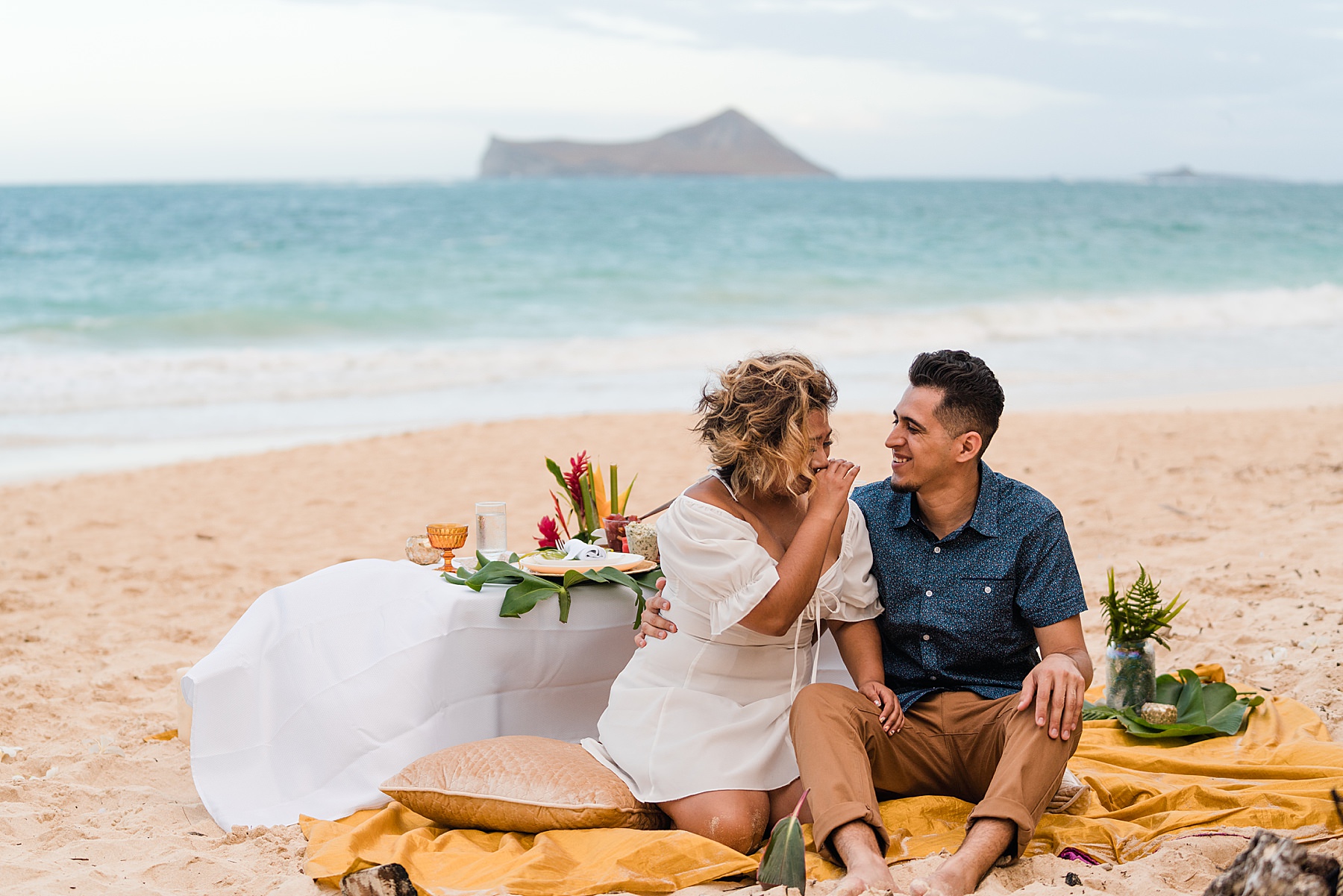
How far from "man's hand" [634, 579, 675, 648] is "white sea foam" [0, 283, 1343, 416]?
7468 mm

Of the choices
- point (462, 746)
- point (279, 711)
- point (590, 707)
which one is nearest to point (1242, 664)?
point (590, 707)

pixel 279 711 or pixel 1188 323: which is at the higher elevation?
pixel 1188 323

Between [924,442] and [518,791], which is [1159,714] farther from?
[518,791]

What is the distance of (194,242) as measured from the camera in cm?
2650

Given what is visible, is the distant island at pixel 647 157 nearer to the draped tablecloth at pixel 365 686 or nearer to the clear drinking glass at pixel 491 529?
the clear drinking glass at pixel 491 529

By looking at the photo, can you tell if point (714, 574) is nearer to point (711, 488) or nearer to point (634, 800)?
point (711, 488)

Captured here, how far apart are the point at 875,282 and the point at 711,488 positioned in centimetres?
1771

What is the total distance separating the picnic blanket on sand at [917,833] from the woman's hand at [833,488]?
821mm

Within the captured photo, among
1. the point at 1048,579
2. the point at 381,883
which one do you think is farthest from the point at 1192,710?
the point at 381,883

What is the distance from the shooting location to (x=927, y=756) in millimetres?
3059

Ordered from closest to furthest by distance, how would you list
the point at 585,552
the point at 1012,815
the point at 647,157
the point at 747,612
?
the point at 1012,815 → the point at 747,612 → the point at 585,552 → the point at 647,157

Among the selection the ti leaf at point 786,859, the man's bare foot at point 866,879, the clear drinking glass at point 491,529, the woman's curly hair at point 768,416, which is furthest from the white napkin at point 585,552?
the man's bare foot at point 866,879

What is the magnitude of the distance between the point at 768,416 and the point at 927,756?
1002 millimetres

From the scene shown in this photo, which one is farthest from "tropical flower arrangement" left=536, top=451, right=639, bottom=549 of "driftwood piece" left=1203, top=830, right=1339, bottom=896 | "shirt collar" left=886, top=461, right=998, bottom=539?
"driftwood piece" left=1203, top=830, right=1339, bottom=896
